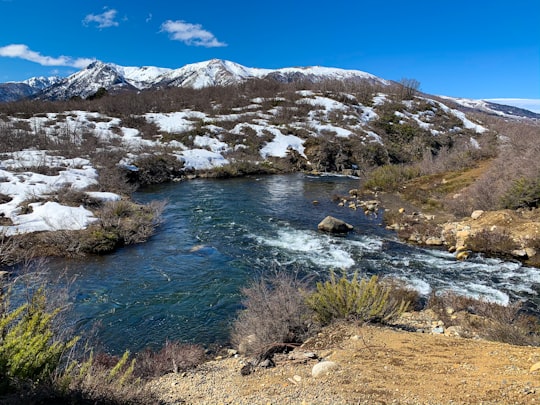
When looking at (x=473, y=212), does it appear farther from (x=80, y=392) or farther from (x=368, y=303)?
(x=80, y=392)

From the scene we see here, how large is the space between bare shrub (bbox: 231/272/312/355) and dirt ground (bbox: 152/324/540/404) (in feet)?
1.04

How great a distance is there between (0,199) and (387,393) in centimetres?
1658

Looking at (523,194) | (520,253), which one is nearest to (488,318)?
(520,253)

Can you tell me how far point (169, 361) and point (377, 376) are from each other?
3.31 meters

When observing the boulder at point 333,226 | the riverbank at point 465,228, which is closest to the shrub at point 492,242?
the riverbank at point 465,228

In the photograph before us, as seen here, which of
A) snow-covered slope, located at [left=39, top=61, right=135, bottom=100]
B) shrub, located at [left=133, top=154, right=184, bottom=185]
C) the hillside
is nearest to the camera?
the hillside

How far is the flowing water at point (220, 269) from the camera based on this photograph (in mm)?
7711

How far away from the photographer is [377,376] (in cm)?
416

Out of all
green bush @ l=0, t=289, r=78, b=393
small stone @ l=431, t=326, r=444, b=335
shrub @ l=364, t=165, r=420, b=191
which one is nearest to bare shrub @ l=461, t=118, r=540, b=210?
shrub @ l=364, t=165, r=420, b=191

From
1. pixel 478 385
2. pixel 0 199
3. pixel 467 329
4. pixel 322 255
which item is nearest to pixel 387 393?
pixel 478 385

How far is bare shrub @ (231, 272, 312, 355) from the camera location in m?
5.60

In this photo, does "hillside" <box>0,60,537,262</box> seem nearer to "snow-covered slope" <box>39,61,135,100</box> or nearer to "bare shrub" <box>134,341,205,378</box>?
"bare shrub" <box>134,341,205,378</box>

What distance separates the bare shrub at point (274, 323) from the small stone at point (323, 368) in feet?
3.08

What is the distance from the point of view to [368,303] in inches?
237
